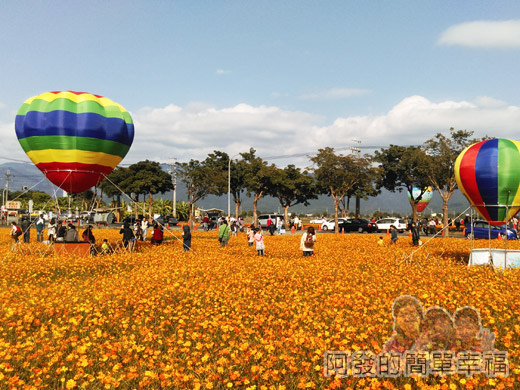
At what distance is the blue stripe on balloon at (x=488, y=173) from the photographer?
1750cm

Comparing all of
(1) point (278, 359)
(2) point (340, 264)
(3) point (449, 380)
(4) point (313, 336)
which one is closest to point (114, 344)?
(1) point (278, 359)

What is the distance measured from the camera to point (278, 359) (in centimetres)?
695

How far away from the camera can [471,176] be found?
59.9 feet

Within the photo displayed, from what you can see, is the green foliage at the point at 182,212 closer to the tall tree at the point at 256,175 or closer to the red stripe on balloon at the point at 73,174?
the tall tree at the point at 256,175

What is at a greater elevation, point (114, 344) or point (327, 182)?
point (327, 182)

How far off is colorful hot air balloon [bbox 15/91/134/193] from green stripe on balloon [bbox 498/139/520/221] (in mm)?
17383

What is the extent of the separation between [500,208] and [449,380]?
14.0 meters

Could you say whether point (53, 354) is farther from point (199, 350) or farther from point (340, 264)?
point (340, 264)

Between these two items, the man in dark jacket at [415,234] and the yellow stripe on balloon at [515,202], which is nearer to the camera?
the yellow stripe on balloon at [515,202]

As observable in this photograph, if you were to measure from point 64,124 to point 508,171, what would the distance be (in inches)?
761

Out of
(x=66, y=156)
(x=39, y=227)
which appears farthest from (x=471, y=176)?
(x=39, y=227)

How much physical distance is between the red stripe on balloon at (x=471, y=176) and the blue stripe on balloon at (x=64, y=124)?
53.9 ft

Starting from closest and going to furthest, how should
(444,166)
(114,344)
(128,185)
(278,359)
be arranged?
(278,359) < (114,344) < (444,166) < (128,185)

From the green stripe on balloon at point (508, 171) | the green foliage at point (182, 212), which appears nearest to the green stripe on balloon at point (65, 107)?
the green stripe on balloon at point (508, 171)
